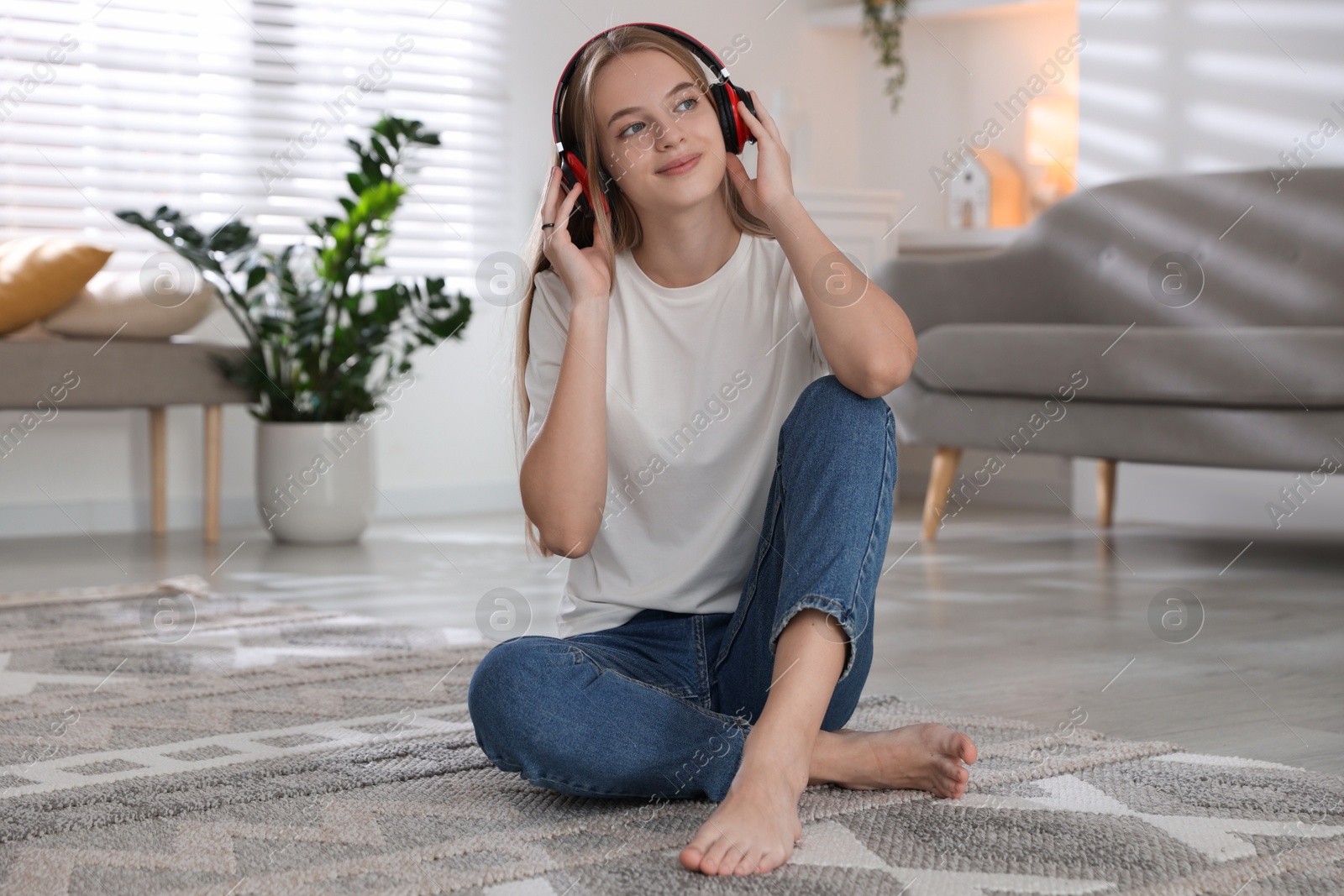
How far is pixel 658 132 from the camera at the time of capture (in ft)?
3.79

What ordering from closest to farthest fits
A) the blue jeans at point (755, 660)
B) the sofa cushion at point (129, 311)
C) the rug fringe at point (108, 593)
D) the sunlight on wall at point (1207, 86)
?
1. the blue jeans at point (755, 660)
2. the rug fringe at point (108, 593)
3. the sofa cushion at point (129, 311)
4. the sunlight on wall at point (1207, 86)

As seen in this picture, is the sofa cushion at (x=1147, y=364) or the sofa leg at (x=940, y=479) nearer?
the sofa cushion at (x=1147, y=364)

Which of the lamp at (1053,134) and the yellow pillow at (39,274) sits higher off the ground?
the lamp at (1053,134)

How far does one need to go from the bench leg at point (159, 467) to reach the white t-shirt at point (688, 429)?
2.26 meters

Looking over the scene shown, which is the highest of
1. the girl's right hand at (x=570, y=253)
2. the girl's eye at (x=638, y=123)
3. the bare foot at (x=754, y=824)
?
the girl's eye at (x=638, y=123)

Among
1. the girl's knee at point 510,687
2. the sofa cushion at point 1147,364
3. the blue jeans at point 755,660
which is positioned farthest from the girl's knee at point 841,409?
the sofa cushion at point 1147,364

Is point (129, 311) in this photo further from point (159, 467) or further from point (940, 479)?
point (940, 479)

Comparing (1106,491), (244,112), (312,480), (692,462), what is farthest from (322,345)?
(692,462)

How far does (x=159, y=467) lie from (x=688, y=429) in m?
2.40

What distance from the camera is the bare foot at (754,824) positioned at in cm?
89

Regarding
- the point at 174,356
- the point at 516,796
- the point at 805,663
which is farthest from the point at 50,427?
the point at 805,663

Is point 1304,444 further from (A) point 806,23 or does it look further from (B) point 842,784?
(A) point 806,23

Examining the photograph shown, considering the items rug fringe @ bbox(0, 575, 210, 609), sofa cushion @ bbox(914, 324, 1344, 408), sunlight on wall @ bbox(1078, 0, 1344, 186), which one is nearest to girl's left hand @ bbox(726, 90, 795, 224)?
rug fringe @ bbox(0, 575, 210, 609)

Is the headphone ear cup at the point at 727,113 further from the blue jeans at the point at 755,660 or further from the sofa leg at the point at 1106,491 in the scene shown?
the sofa leg at the point at 1106,491
